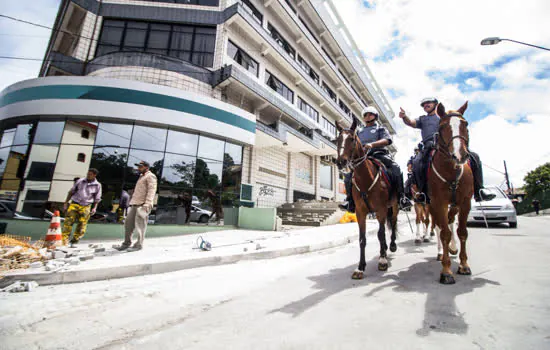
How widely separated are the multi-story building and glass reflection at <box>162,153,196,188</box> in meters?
0.05

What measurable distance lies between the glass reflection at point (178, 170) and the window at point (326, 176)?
16744 millimetres

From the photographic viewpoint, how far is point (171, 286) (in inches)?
132

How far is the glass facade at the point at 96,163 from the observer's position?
9.35 meters

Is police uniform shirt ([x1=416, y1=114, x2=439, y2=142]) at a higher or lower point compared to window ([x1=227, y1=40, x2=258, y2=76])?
lower

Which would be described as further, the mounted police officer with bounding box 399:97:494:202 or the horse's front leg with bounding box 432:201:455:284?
the mounted police officer with bounding box 399:97:494:202

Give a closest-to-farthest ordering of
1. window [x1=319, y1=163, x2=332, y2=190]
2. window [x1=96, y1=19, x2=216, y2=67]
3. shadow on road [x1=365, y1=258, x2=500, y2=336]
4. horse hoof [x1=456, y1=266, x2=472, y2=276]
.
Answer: shadow on road [x1=365, y1=258, x2=500, y2=336] → horse hoof [x1=456, y1=266, x2=472, y2=276] → window [x1=96, y1=19, x2=216, y2=67] → window [x1=319, y1=163, x2=332, y2=190]

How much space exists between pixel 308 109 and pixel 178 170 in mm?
16591

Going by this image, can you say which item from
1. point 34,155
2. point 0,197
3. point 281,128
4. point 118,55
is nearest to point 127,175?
point 34,155

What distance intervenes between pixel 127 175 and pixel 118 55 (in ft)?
23.3

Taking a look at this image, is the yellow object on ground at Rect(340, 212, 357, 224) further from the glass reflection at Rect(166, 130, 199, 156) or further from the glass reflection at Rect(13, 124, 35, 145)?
the glass reflection at Rect(13, 124, 35, 145)

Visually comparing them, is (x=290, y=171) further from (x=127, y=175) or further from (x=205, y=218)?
(x=127, y=175)

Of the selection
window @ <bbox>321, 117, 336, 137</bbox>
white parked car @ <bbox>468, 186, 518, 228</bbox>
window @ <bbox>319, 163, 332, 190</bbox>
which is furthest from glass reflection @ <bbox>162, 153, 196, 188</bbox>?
window @ <bbox>321, 117, 336, 137</bbox>

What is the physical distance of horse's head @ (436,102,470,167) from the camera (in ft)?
9.50

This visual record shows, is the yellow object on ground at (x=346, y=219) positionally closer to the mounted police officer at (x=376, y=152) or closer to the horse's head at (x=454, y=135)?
the mounted police officer at (x=376, y=152)
